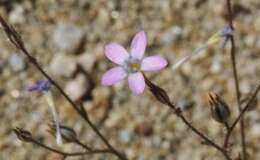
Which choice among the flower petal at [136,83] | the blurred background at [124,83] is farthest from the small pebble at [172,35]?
the flower petal at [136,83]

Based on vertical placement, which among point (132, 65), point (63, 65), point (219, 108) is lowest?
point (219, 108)

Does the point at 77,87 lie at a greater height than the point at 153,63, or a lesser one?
greater

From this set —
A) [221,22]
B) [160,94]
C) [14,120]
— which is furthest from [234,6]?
[160,94]

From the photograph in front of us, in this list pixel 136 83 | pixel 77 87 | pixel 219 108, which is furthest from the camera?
pixel 77 87

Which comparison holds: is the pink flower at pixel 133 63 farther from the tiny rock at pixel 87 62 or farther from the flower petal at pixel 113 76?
the tiny rock at pixel 87 62

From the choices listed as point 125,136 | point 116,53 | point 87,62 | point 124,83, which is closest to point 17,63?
point 87,62

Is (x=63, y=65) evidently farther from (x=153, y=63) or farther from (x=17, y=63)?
(x=153, y=63)
